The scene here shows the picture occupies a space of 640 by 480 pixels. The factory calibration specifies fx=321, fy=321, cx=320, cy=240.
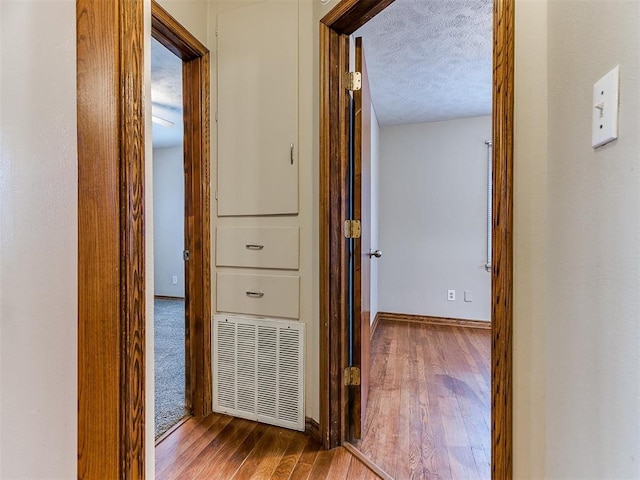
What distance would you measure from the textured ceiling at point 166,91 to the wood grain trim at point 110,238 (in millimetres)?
1103

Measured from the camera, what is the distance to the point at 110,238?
81cm

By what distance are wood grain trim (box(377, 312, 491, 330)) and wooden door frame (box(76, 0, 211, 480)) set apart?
3532 millimetres

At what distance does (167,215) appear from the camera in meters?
5.23

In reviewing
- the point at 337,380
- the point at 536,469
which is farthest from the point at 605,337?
the point at 337,380

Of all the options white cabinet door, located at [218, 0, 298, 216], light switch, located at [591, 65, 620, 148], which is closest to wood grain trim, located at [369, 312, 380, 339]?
white cabinet door, located at [218, 0, 298, 216]

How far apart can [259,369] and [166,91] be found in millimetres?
2966

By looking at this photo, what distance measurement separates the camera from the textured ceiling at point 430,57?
2010 mm

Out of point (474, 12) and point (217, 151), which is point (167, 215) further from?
point (474, 12)

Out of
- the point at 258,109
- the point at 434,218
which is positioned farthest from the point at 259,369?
the point at 434,218

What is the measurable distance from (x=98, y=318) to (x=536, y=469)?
1148 millimetres

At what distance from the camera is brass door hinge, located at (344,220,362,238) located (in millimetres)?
1633

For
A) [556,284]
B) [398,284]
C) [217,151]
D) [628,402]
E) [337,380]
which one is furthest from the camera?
[398,284]

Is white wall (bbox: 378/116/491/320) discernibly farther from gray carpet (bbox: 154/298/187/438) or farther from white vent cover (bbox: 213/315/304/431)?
white vent cover (bbox: 213/315/304/431)

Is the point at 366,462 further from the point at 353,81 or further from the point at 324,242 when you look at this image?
the point at 353,81
